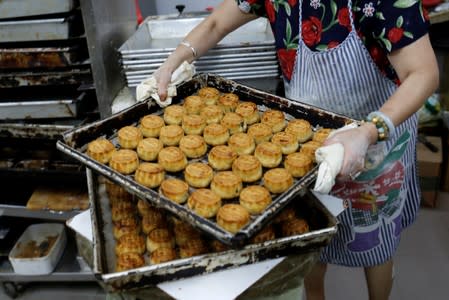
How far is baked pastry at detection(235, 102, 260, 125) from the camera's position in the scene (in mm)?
1742

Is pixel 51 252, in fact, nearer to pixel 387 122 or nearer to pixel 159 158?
pixel 159 158

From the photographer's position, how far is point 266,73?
2.26 metres

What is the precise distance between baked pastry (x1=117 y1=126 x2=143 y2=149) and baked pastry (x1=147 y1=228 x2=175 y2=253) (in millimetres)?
302

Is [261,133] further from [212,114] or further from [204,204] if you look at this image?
[204,204]

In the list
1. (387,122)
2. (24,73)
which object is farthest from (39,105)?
(387,122)

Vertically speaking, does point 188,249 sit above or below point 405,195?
above

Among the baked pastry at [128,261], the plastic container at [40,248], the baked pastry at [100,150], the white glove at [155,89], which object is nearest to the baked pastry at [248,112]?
the white glove at [155,89]

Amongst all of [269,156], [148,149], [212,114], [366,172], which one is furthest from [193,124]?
[366,172]

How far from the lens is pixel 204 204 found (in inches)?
52.1

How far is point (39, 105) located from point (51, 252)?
0.92 metres

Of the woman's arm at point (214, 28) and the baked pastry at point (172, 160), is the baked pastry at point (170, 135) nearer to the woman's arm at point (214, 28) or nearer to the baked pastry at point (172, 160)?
the baked pastry at point (172, 160)

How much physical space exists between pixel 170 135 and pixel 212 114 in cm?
19

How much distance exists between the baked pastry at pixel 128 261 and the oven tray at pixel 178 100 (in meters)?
0.18

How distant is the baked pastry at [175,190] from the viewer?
1362 mm
